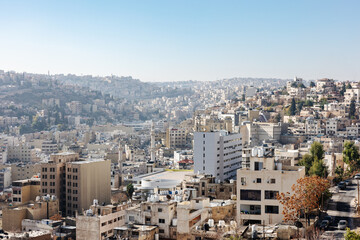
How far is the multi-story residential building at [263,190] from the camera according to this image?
16500mm

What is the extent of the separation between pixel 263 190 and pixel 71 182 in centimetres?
1179

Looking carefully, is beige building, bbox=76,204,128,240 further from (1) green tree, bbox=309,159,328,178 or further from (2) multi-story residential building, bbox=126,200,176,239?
(1) green tree, bbox=309,159,328,178

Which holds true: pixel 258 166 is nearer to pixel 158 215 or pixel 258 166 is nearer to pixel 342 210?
pixel 342 210

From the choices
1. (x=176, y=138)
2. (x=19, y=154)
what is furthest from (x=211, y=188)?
(x=19, y=154)

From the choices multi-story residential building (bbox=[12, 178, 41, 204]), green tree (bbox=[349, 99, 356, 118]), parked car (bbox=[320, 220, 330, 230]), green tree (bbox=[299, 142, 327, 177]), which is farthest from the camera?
green tree (bbox=[349, 99, 356, 118])

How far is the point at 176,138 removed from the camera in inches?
2287

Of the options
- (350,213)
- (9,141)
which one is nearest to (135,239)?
(350,213)

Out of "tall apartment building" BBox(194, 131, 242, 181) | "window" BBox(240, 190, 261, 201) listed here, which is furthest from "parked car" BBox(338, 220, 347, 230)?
"tall apartment building" BBox(194, 131, 242, 181)

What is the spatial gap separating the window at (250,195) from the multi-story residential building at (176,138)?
1594 inches

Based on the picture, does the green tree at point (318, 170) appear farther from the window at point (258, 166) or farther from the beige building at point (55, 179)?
the beige building at point (55, 179)

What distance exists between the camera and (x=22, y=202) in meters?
25.8

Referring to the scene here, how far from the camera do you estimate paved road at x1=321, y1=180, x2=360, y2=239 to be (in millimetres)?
14578

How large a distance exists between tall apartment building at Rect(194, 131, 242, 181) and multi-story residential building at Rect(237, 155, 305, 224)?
1110cm

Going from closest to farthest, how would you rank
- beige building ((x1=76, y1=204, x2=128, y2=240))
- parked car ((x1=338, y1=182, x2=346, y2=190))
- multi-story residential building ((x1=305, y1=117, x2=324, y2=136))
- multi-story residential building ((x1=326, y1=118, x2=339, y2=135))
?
1. beige building ((x1=76, y1=204, x2=128, y2=240))
2. parked car ((x1=338, y1=182, x2=346, y2=190))
3. multi-story residential building ((x1=326, y1=118, x2=339, y2=135))
4. multi-story residential building ((x1=305, y1=117, x2=324, y2=136))
